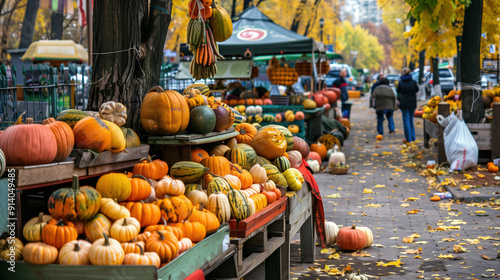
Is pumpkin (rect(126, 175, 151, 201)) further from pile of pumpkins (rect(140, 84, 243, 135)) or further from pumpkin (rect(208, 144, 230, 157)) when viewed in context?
pumpkin (rect(208, 144, 230, 157))

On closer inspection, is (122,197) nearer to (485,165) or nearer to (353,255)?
(353,255)

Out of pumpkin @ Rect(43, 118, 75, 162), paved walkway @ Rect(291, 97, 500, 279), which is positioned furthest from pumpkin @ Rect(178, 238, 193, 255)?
paved walkway @ Rect(291, 97, 500, 279)

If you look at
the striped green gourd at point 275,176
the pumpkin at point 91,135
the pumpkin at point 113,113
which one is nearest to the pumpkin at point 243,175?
the striped green gourd at point 275,176

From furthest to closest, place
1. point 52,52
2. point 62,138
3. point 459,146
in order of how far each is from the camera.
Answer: point 52,52 < point 459,146 < point 62,138

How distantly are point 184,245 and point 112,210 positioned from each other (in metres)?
0.54

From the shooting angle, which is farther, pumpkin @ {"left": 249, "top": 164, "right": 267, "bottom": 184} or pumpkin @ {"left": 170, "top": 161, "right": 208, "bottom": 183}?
pumpkin @ {"left": 249, "top": 164, "right": 267, "bottom": 184}

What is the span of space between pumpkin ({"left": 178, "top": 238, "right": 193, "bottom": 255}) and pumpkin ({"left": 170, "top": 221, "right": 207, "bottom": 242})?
11 cm

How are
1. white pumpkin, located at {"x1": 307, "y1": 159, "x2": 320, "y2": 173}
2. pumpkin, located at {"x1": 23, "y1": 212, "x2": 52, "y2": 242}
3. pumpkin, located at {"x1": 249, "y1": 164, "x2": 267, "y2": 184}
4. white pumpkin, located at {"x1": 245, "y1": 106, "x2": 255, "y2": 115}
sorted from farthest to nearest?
white pumpkin, located at {"x1": 245, "y1": 106, "x2": 255, "y2": 115}
white pumpkin, located at {"x1": 307, "y1": 159, "x2": 320, "y2": 173}
pumpkin, located at {"x1": 249, "y1": 164, "x2": 267, "y2": 184}
pumpkin, located at {"x1": 23, "y1": 212, "x2": 52, "y2": 242}

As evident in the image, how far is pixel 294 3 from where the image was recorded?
25.0m

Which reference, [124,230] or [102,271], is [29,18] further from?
[102,271]

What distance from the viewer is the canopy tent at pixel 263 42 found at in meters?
14.4

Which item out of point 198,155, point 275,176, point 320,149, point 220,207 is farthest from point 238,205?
point 320,149

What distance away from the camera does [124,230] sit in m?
3.54

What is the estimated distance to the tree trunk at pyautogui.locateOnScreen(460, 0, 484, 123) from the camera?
12.4 metres
